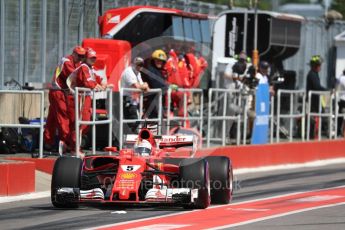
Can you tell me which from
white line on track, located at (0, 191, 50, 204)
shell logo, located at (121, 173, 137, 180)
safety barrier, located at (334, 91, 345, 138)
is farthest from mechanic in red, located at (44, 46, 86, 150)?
safety barrier, located at (334, 91, 345, 138)

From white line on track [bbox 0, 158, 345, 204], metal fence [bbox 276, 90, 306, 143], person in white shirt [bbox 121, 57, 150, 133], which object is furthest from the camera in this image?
metal fence [bbox 276, 90, 306, 143]

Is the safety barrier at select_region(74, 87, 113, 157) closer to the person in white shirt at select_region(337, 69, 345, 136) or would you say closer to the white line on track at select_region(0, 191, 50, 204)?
the white line on track at select_region(0, 191, 50, 204)

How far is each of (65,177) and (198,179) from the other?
1668mm

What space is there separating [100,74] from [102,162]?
6089 mm

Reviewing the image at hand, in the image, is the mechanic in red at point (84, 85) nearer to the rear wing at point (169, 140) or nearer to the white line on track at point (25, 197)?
the white line on track at point (25, 197)

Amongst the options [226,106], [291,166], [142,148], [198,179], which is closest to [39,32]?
[226,106]

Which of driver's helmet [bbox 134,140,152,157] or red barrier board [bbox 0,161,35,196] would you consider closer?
driver's helmet [bbox 134,140,152,157]

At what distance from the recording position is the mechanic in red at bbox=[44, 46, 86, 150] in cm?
1747

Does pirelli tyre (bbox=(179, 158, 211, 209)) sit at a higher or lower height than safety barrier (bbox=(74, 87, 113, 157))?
lower

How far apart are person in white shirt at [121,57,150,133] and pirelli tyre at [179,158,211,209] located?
16.3 feet

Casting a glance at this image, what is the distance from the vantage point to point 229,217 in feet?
42.0

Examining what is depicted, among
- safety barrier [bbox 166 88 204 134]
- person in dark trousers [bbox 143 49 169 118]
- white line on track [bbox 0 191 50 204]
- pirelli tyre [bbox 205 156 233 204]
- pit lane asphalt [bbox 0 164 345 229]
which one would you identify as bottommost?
white line on track [bbox 0 191 50 204]

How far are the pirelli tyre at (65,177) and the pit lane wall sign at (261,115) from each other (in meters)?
9.14

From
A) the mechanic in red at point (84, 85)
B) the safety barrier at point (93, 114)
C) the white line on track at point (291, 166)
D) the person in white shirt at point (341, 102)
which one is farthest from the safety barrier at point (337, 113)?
the mechanic in red at point (84, 85)
